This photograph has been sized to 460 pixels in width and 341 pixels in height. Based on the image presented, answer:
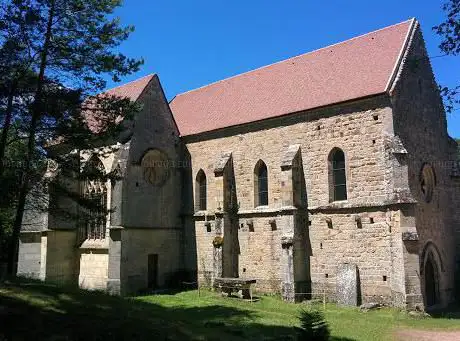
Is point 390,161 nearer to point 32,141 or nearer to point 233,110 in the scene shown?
point 233,110

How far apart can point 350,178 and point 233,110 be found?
8248 millimetres

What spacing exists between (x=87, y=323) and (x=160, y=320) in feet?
7.01

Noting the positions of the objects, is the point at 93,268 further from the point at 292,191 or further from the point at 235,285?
the point at 292,191

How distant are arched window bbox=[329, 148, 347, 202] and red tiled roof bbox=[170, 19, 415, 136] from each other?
232 cm

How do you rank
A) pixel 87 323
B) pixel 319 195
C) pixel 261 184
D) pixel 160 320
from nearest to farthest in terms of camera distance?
pixel 87 323 → pixel 160 320 → pixel 319 195 → pixel 261 184

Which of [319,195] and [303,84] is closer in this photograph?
[319,195]

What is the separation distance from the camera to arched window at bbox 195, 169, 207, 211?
2500 centimetres

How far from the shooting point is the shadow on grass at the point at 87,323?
→ 9.86 metres

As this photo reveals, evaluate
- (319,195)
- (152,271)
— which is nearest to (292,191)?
(319,195)

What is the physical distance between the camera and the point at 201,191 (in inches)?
993

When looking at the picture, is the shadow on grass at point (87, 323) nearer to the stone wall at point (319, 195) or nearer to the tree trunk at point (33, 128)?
the tree trunk at point (33, 128)

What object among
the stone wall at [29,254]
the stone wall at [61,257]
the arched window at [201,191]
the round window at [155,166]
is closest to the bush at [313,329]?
the round window at [155,166]

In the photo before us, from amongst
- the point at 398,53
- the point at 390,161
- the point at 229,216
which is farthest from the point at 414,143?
the point at 229,216

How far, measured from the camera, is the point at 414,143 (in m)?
20.1
